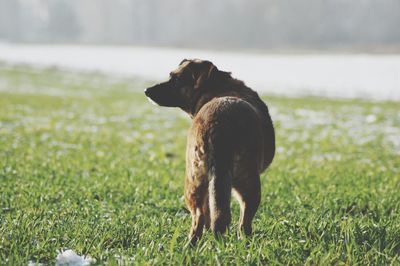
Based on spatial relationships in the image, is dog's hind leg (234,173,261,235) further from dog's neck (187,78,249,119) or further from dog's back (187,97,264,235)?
dog's neck (187,78,249,119)

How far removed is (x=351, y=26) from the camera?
82938 millimetres

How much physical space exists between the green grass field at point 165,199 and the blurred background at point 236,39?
20.2 meters

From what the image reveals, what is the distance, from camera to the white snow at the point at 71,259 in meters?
3.33

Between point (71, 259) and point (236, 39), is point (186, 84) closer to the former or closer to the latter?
point (71, 259)

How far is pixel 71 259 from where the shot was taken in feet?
11.1

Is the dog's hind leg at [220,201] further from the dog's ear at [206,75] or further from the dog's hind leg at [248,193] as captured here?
the dog's ear at [206,75]

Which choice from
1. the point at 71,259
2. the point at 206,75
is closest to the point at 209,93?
the point at 206,75

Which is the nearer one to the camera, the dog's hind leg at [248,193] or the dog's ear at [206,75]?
the dog's hind leg at [248,193]

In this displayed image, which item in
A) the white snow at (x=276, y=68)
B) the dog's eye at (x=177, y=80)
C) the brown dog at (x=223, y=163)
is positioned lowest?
the white snow at (x=276, y=68)

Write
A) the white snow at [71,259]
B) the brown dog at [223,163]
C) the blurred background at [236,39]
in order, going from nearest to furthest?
the white snow at [71,259] < the brown dog at [223,163] < the blurred background at [236,39]

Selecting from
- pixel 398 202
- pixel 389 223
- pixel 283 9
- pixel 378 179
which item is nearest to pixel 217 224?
pixel 389 223

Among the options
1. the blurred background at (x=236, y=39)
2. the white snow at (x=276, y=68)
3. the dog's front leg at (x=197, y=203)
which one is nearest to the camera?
the dog's front leg at (x=197, y=203)

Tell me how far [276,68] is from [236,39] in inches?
1721

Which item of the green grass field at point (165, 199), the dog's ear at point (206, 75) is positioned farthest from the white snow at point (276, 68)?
the dog's ear at point (206, 75)
